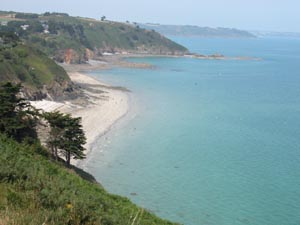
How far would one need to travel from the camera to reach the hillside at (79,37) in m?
88.1

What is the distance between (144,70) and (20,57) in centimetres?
3404

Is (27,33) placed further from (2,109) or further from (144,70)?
(2,109)

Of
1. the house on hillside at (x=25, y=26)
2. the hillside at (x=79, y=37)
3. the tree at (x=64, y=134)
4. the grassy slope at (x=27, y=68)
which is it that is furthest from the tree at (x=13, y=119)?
the house on hillside at (x=25, y=26)

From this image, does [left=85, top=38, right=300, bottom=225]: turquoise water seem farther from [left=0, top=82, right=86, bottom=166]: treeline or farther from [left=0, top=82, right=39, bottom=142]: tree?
[left=0, top=82, right=39, bottom=142]: tree

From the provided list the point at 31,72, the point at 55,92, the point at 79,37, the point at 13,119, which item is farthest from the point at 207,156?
the point at 79,37

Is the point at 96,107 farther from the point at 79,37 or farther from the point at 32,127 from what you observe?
the point at 79,37

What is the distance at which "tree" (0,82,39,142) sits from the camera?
66.9ft

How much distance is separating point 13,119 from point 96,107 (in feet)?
83.7

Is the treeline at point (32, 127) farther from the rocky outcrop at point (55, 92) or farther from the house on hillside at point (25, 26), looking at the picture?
the house on hillside at point (25, 26)

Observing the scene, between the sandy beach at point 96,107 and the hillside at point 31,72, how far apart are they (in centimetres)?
230

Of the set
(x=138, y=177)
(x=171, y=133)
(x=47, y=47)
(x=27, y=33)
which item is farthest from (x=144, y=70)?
(x=138, y=177)

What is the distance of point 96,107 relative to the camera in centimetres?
4600

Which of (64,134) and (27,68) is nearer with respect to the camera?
(64,134)

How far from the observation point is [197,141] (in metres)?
34.9
